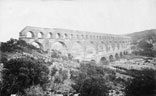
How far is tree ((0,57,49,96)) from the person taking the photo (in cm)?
496

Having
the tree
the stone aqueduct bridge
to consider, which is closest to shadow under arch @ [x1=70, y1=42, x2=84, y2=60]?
the stone aqueduct bridge

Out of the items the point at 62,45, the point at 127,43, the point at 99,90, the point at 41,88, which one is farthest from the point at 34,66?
the point at 127,43

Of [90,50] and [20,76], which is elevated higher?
[90,50]

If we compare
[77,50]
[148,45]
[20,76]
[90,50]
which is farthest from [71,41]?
[148,45]

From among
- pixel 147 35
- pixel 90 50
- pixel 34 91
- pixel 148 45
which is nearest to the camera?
pixel 34 91

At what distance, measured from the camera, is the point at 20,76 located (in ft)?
16.7

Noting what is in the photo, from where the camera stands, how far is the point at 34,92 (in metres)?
4.95

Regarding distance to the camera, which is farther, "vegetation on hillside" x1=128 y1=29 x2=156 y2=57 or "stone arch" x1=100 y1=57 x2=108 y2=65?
"vegetation on hillside" x1=128 y1=29 x2=156 y2=57

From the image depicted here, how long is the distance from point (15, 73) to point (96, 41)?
17.0 meters

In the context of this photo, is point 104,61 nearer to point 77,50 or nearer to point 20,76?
point 77,50

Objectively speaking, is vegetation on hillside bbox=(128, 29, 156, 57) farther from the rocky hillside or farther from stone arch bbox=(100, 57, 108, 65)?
→ stone arch bbox=(100, 57, 108, 65)

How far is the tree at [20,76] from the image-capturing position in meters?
4.96

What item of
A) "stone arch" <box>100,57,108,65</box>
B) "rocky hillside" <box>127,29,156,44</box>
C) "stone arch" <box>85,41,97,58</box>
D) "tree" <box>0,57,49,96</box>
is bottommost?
"stone arch" <box>100,57,108,65</box>

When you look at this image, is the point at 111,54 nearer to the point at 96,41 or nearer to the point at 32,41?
the point at 96,41
